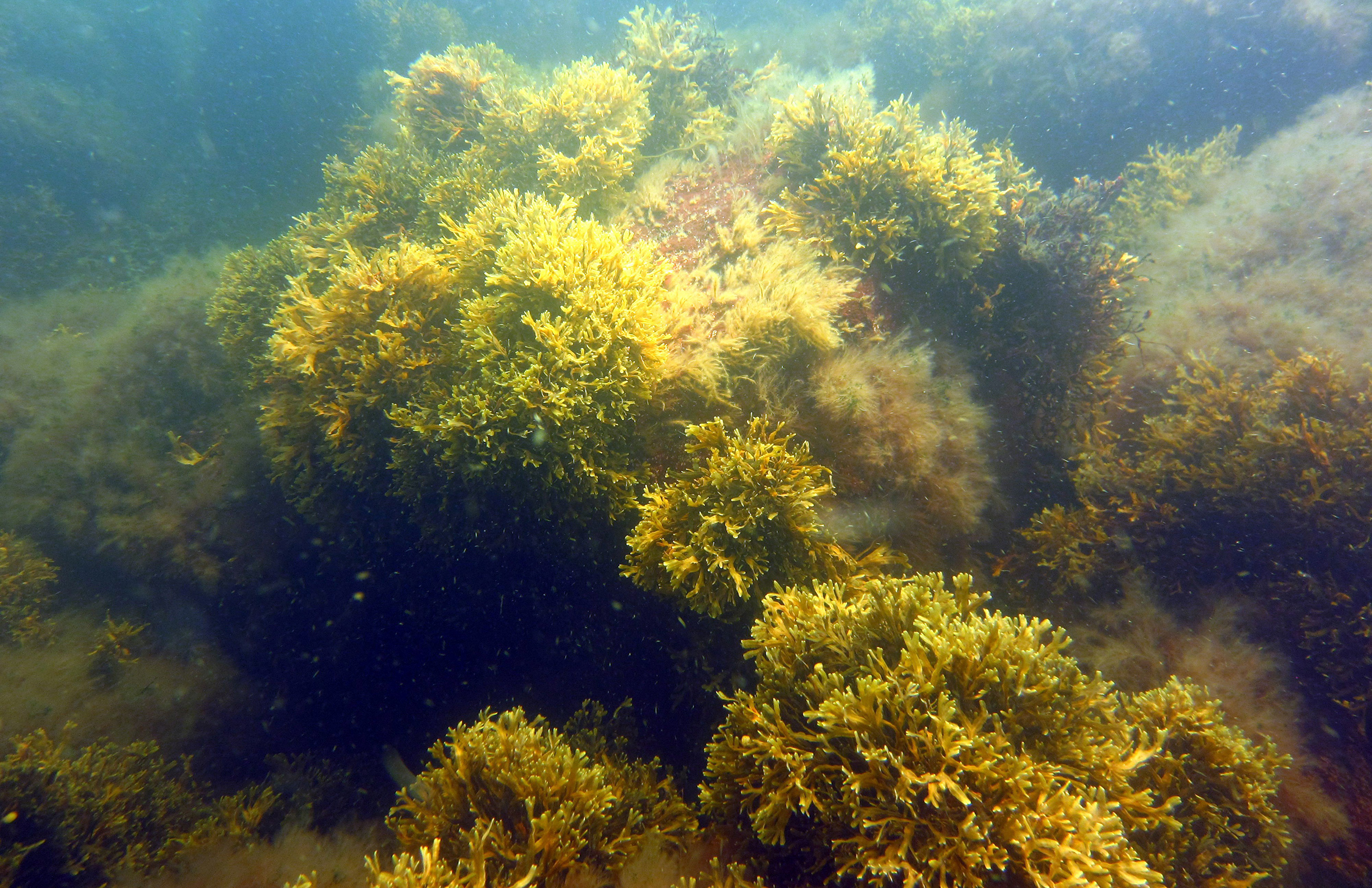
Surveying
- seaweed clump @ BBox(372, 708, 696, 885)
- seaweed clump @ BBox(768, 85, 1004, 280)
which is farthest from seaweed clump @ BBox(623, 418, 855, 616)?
seaweed clump @ BBox(768, 85, 1004, 280)

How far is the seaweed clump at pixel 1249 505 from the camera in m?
4.29

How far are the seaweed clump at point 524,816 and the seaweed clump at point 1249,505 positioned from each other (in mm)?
4137

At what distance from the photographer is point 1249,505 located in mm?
4672

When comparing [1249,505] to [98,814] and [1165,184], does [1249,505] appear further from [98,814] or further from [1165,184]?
[98,814]

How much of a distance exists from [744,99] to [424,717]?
8.77 meters

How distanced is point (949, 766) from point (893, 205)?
4.67 metres

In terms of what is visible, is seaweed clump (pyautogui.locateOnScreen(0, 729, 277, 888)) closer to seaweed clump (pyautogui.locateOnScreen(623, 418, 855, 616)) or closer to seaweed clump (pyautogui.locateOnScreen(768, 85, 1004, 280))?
seaweed clump (pyautogui.locateOnScreen(623, 418, 855, 616))

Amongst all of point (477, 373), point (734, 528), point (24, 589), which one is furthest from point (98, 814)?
point (734, 528)

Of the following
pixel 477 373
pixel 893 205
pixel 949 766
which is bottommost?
pixel 949 766

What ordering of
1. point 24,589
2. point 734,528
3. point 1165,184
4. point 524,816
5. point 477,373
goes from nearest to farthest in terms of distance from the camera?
point 524,816 → point 734,528 → point 477,373 → point 24,589 → point 1165,184

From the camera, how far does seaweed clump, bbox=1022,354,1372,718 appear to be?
14.1 ft

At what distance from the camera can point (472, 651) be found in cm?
515

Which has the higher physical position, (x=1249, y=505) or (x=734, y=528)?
(x=1249, y=505)

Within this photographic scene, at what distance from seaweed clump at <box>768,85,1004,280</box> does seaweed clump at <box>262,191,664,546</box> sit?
1.73m
